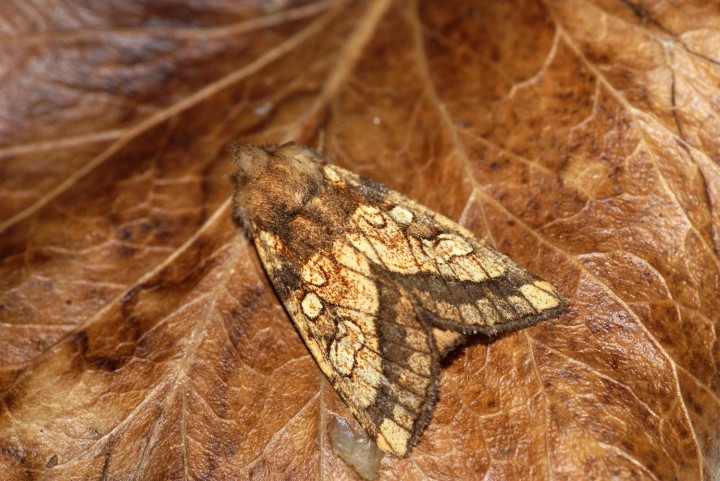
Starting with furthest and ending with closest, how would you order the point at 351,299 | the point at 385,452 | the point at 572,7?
the point at 572,7, the point at 351,299, the point at 385,452

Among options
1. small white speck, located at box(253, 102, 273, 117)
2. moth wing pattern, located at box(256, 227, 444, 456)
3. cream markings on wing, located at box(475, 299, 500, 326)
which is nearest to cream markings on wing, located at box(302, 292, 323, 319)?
moth wing pattern, located at box(256, 227, 444, 456)

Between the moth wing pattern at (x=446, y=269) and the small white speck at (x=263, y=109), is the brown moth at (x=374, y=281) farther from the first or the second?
the small white speck at (x=263, y=109)

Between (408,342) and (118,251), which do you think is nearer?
(408,342)

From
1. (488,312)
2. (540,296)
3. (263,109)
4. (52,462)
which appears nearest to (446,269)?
(488,312)

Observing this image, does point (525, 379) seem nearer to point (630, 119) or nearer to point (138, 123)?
point (630, 119)

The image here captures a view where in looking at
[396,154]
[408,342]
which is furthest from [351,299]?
[396,154]

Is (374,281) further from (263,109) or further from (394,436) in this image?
(263,109)

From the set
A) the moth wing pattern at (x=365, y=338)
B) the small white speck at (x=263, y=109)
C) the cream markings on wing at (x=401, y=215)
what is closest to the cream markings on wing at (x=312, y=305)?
the moth wing pattern at (x=365, y=338)
